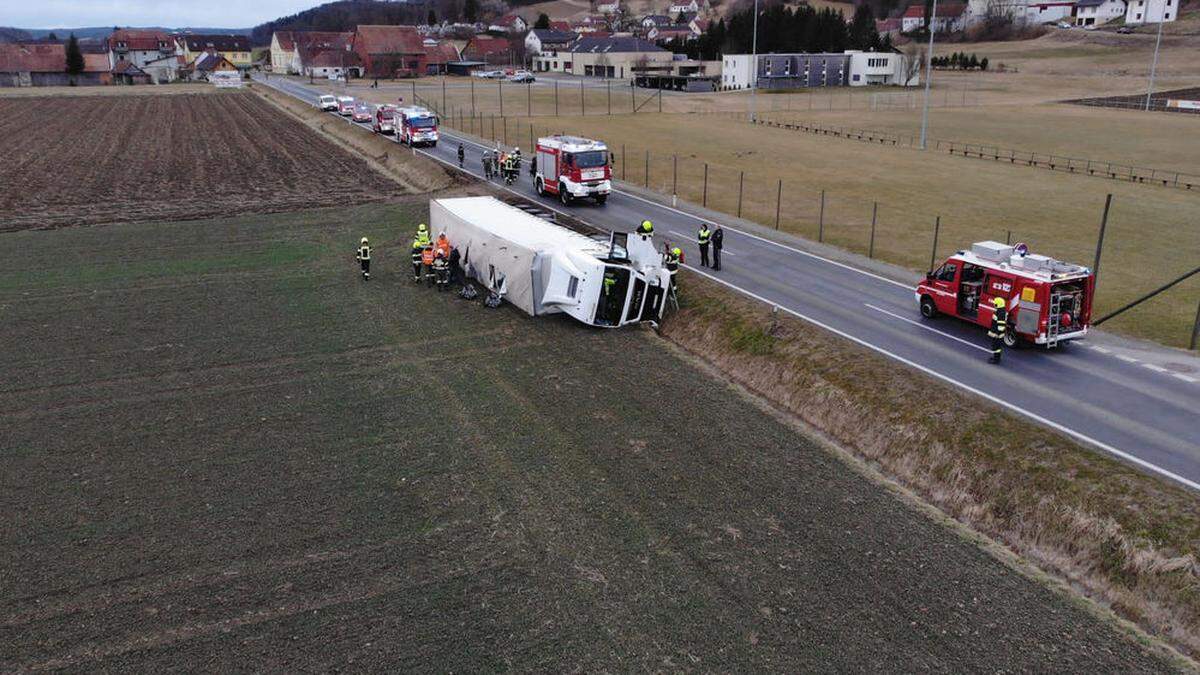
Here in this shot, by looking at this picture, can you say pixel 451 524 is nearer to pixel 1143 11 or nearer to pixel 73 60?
pixel 73 60

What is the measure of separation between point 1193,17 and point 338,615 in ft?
713

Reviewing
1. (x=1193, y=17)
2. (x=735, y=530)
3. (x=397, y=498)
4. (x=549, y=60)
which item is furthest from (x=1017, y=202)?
(x=1193, y=17)

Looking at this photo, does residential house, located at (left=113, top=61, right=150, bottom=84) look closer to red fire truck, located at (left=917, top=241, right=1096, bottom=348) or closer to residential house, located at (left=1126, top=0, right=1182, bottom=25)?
red fire truck, located at (left=917, top=241, right=1096, bottom=348)

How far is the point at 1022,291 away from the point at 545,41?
7113 inches

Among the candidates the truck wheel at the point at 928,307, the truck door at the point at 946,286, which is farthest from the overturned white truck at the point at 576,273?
the truck door at the point at 946,286

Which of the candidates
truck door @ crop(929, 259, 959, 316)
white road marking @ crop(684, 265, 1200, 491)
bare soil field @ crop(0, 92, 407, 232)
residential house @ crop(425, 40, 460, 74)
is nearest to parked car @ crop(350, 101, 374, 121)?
bare soil field @ crop(0, 92, 407, 232)

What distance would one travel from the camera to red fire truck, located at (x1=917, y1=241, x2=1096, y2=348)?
21.8 metres

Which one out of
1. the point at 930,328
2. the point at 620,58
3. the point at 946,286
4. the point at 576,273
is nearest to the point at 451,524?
the point at 576,273

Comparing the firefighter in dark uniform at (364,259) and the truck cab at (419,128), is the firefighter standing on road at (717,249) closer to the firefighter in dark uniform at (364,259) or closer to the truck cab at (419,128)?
the firefighter in dark uniform at (364,259)

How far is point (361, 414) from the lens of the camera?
1941 cm

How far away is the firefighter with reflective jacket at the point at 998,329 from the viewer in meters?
21.4

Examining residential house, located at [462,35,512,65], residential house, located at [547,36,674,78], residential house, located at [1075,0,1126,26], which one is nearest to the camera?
residential house, located at [547,36,674,78]

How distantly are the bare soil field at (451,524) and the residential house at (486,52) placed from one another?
175597mm

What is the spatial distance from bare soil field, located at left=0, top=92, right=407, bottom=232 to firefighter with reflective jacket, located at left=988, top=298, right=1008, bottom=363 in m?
33.8
